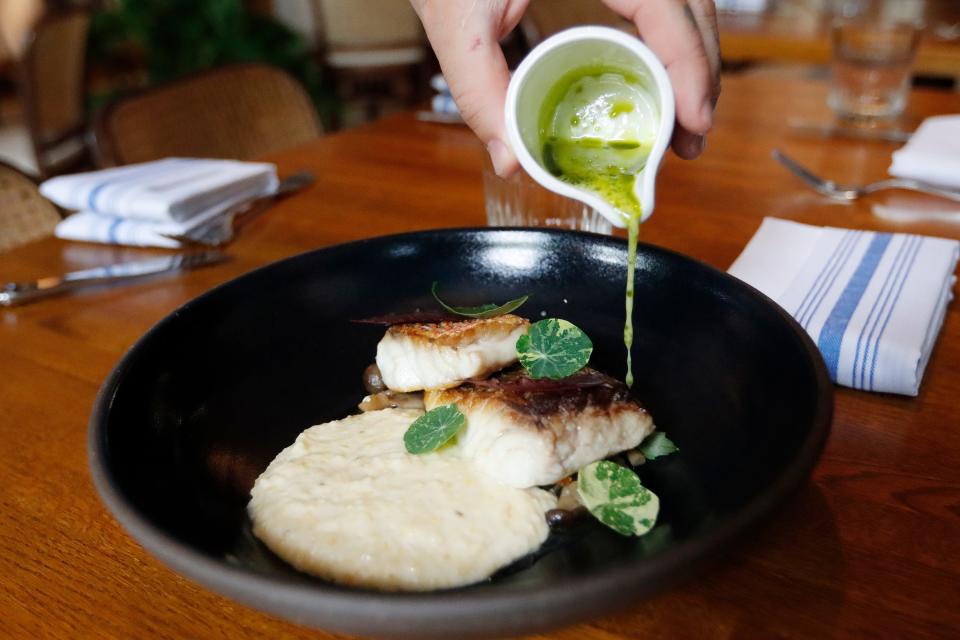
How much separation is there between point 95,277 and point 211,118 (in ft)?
3.61

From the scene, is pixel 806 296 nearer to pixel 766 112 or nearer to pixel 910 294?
pixel 910 294

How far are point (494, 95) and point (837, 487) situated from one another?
1.86 feet

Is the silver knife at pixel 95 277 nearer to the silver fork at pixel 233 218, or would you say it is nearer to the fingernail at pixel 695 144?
the silver fork at pixel 233 218

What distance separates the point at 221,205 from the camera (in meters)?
1.49

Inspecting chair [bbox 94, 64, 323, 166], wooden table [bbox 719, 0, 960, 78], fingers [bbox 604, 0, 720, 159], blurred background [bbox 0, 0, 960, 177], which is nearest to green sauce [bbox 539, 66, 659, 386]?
fingers [bbox 604, 0, 720, 159]

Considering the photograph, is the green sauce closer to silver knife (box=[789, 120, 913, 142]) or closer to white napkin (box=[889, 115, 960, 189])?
white napkin (box=[889, 115, 960, 189])

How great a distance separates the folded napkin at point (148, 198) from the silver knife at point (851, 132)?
1.30m

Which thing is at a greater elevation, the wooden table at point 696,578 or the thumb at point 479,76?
the thumb at point 479,76

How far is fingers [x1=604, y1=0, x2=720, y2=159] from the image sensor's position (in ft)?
2.76

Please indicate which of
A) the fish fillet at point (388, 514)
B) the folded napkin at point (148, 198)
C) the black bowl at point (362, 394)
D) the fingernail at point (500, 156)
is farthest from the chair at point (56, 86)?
the fish fillet at point (388, 514)

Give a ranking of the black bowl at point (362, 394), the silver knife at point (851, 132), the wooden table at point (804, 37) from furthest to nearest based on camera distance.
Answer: the wooden table at point (804, 37) < the silver knife at point (851, 132) < the black bowl at point (362, 394)

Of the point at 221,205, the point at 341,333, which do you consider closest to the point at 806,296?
the point at 341,333

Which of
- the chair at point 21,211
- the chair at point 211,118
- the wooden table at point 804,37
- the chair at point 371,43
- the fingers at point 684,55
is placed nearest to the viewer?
the fingers at point 684,55

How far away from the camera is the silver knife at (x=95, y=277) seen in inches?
48.1
